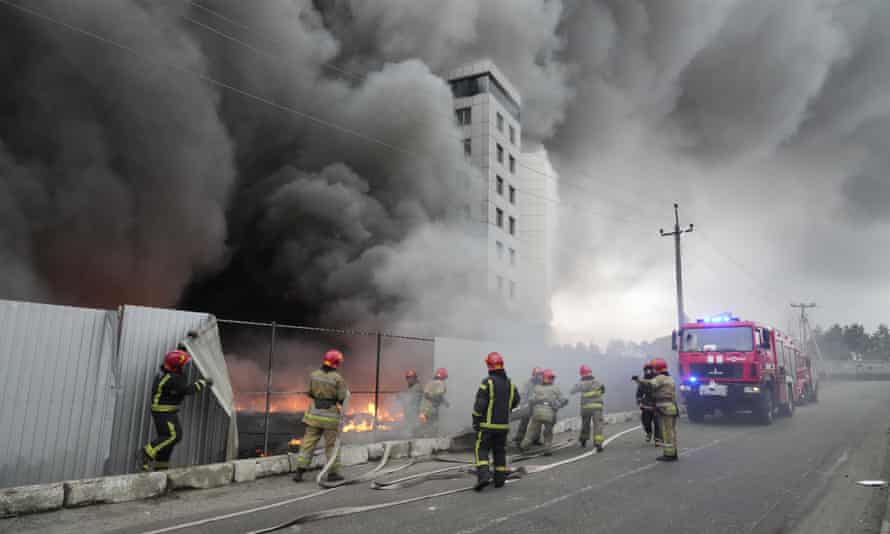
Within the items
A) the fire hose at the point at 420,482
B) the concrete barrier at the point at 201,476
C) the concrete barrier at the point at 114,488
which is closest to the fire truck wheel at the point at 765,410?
the fire hose at the point at 420,482

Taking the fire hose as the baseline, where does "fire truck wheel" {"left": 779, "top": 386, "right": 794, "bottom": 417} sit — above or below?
above

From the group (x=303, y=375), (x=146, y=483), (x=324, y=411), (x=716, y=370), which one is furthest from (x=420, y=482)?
(x=303, y=375)

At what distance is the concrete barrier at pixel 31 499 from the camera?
4.73 meters

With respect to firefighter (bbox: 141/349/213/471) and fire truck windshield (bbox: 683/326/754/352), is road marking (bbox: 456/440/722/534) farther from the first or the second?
fire truck windshield (bbox: 683/326/754/352)

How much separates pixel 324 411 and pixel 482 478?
6.42ft

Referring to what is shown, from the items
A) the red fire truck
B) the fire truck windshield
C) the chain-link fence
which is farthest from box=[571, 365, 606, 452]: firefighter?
the fire truck windshield

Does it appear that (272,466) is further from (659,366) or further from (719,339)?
(719,339)

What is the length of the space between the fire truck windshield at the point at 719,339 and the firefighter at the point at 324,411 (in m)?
10.1

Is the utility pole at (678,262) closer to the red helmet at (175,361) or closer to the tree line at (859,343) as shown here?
the red helmet at (175,361)

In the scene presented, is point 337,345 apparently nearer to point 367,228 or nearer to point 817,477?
point 367,228

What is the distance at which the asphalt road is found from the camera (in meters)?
4.48

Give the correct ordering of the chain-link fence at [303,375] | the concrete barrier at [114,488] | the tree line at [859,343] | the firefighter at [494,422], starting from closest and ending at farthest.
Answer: the concrete barrier at [114,488]
the firefighter at [494,422]
the chain-link fence at [303,375]
the tree line at [859,343]

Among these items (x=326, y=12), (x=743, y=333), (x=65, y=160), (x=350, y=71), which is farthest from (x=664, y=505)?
(x=326, y=12)

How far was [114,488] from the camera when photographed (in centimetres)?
536
